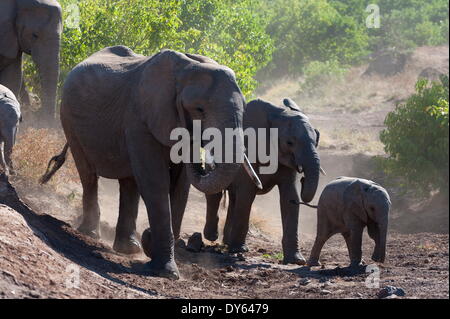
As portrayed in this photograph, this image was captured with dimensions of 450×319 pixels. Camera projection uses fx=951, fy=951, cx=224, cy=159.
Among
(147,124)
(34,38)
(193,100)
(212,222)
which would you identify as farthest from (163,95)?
(34,38)

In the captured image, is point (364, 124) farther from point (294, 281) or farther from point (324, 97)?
point (294, 281)

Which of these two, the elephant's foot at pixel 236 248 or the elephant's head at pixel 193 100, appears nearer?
the elephant's head at pixel 193 100

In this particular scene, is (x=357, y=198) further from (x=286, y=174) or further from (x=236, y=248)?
(x=236, y=248)

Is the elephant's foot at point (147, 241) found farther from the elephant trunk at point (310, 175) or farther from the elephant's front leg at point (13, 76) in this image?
the elephant's front leg at point (13, 76)

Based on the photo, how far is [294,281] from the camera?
32.2 feet

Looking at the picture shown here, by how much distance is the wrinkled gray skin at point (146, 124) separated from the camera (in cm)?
869

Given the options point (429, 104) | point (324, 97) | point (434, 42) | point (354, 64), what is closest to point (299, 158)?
point (429, 104)

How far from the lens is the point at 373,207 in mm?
11070

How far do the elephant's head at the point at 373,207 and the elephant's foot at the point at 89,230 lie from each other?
300cm

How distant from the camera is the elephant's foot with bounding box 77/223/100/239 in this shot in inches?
439

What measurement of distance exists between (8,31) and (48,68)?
2.42ft

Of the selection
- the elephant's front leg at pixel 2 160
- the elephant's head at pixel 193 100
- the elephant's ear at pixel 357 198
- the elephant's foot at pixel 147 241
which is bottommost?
the elephant's foot at pixel 147 241

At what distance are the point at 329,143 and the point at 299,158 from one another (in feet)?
41.0

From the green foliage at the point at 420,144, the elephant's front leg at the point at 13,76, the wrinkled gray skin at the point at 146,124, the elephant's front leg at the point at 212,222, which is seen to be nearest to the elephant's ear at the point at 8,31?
the elephant's front leg at the point at 13,76
